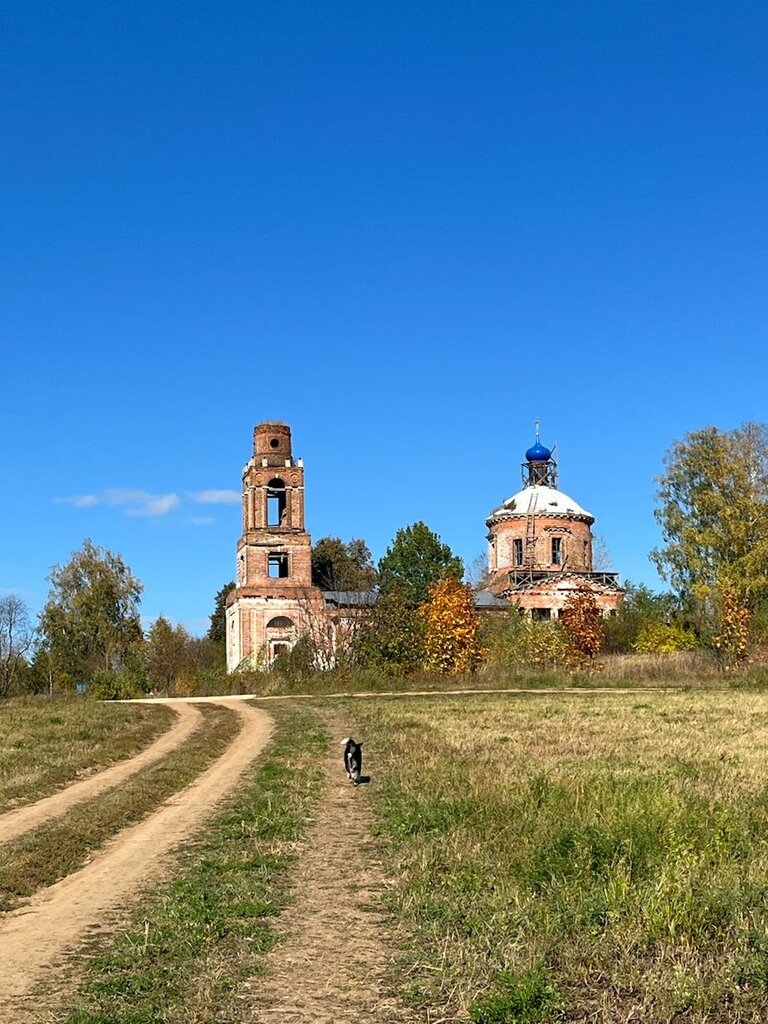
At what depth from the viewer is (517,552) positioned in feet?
295

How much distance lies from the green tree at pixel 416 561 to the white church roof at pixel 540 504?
6359 millimetres

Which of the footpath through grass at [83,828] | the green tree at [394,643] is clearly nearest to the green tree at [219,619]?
the green tree at [394,643]

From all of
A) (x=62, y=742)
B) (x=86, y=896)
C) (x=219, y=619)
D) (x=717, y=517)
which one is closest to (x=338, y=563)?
(x=219, y=619)

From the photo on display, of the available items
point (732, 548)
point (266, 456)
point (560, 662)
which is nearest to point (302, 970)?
point (560, 662)

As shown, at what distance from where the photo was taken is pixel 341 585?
10794cm

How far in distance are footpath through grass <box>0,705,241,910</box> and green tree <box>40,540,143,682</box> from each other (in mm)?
67990

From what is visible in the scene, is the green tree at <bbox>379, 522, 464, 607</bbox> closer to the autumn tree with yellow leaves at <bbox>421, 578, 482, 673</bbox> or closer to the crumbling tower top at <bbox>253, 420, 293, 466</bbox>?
Answer: the crumbling tower top at <bbox>253, 420, 293, 466</bbox>

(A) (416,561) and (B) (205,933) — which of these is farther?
(A) (416,561)

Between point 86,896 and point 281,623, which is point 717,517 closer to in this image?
point 281,623

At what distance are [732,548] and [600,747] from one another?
51.3 m

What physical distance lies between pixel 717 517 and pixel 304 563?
2720cm

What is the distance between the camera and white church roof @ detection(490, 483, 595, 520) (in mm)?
89125

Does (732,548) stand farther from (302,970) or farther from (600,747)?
(302,970)

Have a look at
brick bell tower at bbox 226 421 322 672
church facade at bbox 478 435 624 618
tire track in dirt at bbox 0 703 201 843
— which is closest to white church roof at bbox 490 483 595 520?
church facade at bbox 478 435 624 618
